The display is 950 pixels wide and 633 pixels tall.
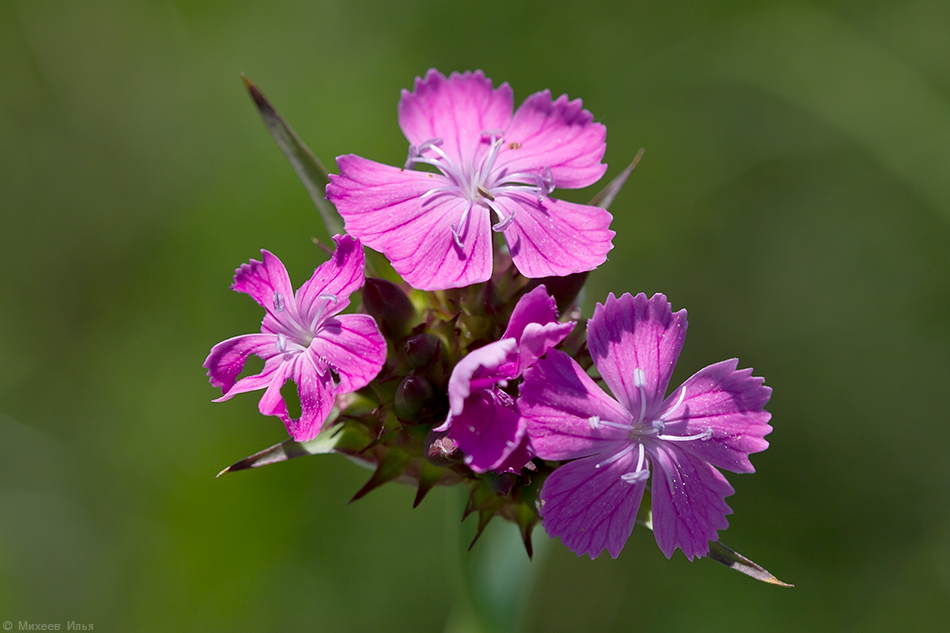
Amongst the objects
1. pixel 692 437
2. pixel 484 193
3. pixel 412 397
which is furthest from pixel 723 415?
pixel 484 193

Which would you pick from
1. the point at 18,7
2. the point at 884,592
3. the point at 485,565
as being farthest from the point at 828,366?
the point at 18,7

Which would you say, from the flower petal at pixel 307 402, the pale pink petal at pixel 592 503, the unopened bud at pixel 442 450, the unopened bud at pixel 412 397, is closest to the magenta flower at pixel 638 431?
the pale pink petal at pixel 592 503

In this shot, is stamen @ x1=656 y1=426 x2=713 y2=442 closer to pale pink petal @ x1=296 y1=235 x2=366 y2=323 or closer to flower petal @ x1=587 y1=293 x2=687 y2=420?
flower petal @ x1=587 y1=293 x2=687 y2=420

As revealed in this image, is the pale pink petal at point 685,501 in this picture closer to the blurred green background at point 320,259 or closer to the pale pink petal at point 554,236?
the pale pink petal at point 554,236

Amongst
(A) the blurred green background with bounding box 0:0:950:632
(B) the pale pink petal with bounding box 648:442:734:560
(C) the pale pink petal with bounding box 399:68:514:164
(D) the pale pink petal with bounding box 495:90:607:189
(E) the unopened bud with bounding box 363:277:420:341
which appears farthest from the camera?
(A) the blurred green background with bounding box 0:0:950:632

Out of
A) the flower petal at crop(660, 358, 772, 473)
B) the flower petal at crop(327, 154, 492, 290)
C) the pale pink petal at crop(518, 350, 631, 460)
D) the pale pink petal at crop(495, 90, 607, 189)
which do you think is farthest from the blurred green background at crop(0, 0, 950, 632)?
the pale pink petal at crop(518, 350, 631, 460)

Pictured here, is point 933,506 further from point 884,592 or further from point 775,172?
point 775,172
